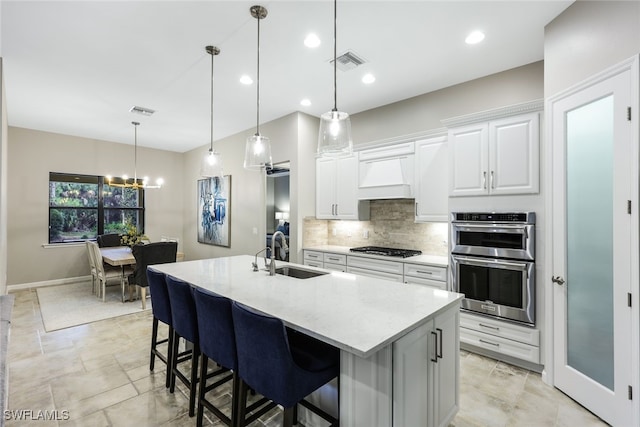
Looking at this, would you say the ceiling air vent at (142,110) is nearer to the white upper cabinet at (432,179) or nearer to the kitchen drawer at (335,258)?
the kitchen drawer at (335,258)

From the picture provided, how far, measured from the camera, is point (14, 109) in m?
4.61

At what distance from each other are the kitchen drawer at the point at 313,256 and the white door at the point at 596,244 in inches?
109

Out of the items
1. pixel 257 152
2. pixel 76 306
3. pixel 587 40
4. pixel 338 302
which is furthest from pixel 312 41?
pixel 76 306

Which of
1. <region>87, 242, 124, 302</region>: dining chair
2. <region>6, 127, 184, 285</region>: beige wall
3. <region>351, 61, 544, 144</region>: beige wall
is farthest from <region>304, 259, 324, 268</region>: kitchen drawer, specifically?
<region>6, 127, 184, 285</region>: beige wall

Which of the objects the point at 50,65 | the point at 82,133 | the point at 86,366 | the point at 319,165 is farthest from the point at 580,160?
the point at 82,133

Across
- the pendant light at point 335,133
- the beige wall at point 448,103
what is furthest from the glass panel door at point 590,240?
the pendant light at point 335,133

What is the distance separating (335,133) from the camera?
6.99ft

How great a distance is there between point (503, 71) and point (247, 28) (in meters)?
2.69

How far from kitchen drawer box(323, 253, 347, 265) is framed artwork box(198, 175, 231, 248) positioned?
99.3 inches

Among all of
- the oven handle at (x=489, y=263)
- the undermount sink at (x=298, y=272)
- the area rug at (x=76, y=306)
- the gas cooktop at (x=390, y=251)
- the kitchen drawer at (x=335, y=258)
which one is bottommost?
the area rug at (x=76, y=306)

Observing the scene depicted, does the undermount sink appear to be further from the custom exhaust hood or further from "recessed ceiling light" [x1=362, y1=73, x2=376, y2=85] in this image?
"recessed ceiling light" [x1=362, y1=73, x2=376, y2=85]

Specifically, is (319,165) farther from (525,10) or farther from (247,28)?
(525,10)

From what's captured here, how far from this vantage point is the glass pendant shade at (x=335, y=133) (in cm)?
212

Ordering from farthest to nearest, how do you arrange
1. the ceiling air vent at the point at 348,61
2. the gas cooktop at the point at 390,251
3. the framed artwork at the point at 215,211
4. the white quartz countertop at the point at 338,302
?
1. the framed artwork at the point at 215,211
2. the gas cooktop at the point at 390,251
3. the ceiling air vent at the point at 348,61
4. the white quartz countertop at the point at 338,302
